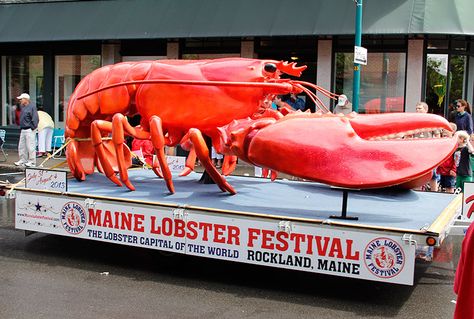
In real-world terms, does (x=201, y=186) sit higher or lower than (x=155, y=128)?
lower

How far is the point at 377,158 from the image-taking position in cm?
517

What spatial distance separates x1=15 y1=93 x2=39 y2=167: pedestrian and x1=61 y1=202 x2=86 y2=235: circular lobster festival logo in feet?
31.1

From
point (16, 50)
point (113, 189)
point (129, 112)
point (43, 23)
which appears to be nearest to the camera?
point (113, 189)

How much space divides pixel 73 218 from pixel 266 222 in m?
2.26

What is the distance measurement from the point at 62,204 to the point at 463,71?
39.5 feet

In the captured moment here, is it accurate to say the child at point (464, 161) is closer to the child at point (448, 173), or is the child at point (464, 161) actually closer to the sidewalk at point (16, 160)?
the child at point (448, 173)

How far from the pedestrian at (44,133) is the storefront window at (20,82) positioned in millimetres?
2616

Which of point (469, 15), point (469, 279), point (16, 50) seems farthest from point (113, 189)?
point (16, 50)

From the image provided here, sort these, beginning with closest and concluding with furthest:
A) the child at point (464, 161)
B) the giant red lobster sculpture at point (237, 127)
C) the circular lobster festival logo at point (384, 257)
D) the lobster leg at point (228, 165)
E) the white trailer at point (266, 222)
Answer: the circular lobster festival logo at point (384, 257)
the white trailer at point (266, 222)
the giant red lobster sculpture at point (237, 127)
the lobster leg at point (228, 165)
the child at point (464, 161)

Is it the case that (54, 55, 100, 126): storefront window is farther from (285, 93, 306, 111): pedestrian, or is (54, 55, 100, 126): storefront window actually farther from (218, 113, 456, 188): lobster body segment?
(218, 113, 456, 188): lobster body segment

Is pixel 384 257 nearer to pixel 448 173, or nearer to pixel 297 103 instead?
pixel 448 173

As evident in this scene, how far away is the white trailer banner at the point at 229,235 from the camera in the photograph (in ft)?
16.5

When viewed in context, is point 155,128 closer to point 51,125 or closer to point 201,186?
point 201,186

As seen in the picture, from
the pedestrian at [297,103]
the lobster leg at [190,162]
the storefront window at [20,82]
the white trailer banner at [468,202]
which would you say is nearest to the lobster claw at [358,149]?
the white trailer banner at [468,202]
